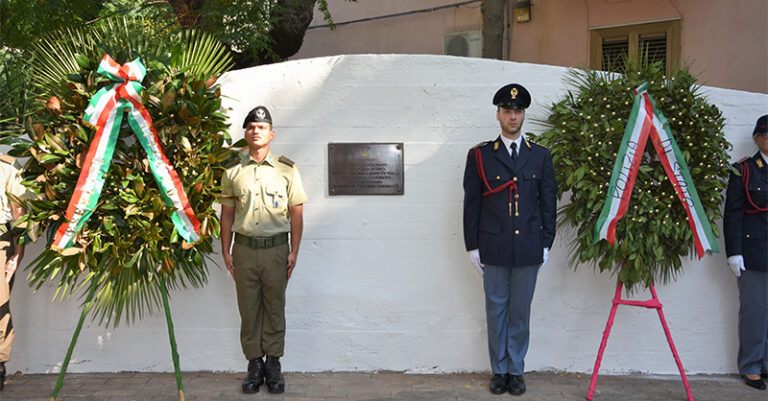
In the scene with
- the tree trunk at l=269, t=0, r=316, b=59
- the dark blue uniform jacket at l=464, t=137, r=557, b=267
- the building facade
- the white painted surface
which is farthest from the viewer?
the tree trunk at l=269, t=0, r=316, b=59

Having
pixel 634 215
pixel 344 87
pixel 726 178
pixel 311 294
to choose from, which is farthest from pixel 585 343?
pixel 344 87

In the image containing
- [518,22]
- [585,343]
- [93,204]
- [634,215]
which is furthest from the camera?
[518,22]

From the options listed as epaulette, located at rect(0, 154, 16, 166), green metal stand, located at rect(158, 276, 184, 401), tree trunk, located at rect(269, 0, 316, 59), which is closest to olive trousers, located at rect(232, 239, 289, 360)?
green metal stand, located at rect(158, 276, 184, 401)

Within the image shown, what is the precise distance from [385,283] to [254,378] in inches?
41.3

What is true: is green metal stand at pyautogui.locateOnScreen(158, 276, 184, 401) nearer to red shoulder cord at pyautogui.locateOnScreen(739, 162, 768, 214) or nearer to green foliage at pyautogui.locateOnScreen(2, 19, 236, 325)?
green foliage at pyautogui.locateOnScreen(2, 19, 236, 325)

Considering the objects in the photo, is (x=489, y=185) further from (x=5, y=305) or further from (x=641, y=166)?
(x=5, y=305)

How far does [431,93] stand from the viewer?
13.6 feet

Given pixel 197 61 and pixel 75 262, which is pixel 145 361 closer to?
pixel 75 262

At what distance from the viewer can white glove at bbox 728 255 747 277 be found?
381 cm

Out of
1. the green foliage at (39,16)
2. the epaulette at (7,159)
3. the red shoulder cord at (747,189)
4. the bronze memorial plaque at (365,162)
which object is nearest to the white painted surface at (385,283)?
the bronze memorial plaque at (365,162)

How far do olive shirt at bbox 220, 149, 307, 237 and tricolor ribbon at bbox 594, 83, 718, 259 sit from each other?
1.88 m

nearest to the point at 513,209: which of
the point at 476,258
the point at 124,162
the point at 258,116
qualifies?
the point at 476,258

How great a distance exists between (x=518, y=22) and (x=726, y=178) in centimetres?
475

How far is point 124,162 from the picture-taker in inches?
142
